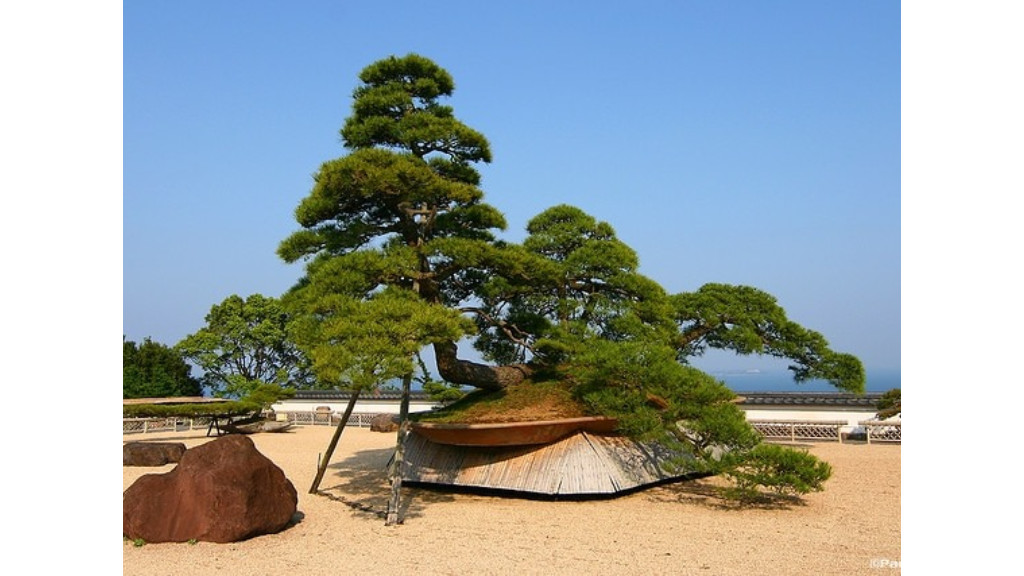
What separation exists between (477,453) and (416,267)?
103 inches

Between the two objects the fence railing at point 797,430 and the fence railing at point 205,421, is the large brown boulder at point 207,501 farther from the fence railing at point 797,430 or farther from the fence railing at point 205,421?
the fence railing at point 205,421

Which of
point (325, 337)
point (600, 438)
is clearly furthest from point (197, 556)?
point (600, 438)

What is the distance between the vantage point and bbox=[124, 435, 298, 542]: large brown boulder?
7.27 m

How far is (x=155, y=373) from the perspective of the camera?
1104 inches

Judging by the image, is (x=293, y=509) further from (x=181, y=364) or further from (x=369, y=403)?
(x=181, y=364)

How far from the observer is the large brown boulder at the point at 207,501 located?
23.8 ft

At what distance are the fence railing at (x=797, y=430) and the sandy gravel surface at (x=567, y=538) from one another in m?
5.64

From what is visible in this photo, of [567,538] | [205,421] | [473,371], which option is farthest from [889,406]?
[205,421]

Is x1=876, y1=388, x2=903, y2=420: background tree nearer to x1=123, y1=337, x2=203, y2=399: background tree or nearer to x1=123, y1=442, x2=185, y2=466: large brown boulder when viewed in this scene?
x1=123, y1=442, x2=185, y2=466: large brown boulder

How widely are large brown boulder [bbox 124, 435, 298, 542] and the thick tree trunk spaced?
3.09 metres

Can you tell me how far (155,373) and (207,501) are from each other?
76.0 feet

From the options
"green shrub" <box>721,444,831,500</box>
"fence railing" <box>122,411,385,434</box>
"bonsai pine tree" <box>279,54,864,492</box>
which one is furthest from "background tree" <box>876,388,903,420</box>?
"fence railing" <box>122,411,385,434</box>

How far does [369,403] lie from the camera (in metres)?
28.2

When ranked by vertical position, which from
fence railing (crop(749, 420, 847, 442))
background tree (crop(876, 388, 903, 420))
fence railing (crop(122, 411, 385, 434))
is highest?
background tree (crop(876, 388, 903, 420))
